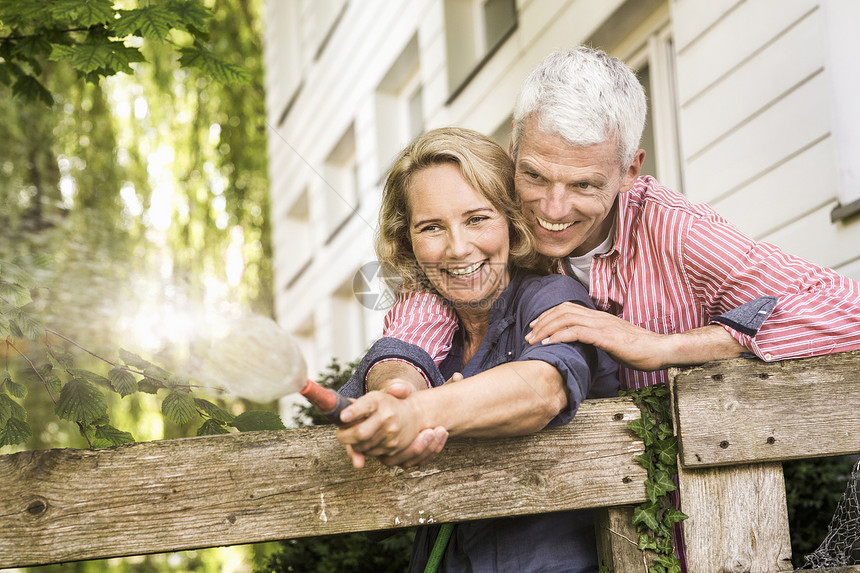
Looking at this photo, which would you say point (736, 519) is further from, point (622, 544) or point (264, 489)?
point (264, 489)

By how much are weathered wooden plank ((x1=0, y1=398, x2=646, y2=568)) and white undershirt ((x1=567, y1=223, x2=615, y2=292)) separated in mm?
527

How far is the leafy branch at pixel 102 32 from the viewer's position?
2383 millimetres

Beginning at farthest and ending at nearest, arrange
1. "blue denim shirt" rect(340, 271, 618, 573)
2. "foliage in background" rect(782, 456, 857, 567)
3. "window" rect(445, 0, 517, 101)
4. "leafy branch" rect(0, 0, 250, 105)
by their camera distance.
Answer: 1. "window" rect(445, 0, 517, 101)
2. "foliage in background" rect(782, 456, 857, 567)
3. "leafy branch" rect(0, 0, 250, 105)
4. "blue denim shirt" rect(340, 271, 618, 573)

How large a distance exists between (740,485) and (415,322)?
2.28ft

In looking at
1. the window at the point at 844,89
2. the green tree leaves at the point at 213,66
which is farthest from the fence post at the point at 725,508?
the window at the point at 844,89

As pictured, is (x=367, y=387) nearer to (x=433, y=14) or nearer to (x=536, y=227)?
(x=536, y=227)

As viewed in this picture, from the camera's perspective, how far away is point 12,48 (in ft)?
9.25

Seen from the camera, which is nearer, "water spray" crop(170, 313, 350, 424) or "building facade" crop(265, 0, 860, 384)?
"water spray" crop(170, 313, 350, 424)

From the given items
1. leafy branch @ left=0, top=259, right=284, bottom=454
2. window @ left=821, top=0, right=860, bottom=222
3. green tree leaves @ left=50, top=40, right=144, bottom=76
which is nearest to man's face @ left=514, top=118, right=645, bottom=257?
leafy branch @ left=0, top=259, right=284, bottom=454

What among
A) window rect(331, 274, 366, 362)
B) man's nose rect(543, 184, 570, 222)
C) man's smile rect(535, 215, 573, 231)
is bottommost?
man's smile rect(535, 215, 573, 231)

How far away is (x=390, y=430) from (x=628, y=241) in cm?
96

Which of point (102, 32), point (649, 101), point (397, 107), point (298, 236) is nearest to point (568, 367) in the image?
point (102, 32)

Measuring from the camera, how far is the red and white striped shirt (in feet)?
5.83

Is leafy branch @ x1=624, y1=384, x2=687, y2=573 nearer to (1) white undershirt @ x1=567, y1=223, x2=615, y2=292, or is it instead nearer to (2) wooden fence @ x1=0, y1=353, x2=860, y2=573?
(2) wooden fence @ x1=0, y1=353, x2=860, y2=573
